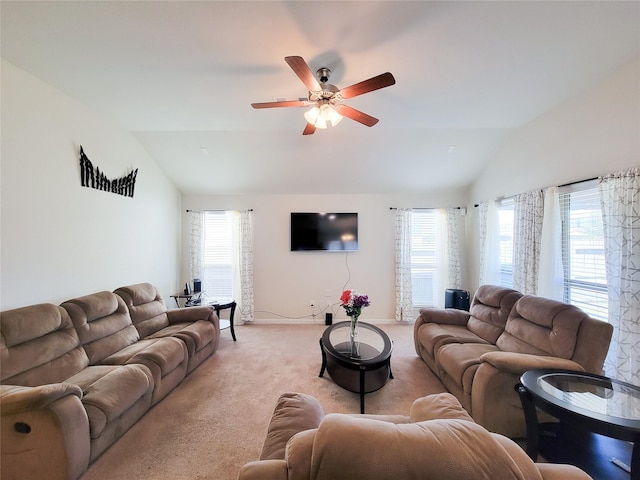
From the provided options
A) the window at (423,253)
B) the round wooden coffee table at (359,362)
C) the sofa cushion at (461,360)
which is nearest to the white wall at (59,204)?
the round wooden coffee table at (359,362)

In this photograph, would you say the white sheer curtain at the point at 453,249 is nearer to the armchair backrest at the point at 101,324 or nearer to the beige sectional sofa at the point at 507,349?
the beige sectional sofa at the point at 507,349

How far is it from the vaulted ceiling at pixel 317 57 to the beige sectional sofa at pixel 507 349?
2033 millimetres

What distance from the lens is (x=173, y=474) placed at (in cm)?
156

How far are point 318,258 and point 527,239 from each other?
305 cm

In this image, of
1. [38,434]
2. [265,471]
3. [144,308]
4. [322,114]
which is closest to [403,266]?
[322,114]

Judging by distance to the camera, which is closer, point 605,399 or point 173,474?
point 605,399

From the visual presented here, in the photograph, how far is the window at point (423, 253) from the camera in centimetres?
459

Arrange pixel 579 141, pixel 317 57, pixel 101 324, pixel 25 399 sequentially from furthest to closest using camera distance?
pixel 579 141, pixel 101 324, pixel 317 57, pixel 25 399

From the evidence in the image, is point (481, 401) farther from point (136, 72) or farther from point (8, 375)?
point (136, 72)

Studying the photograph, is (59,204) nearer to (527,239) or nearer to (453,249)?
(527,239)

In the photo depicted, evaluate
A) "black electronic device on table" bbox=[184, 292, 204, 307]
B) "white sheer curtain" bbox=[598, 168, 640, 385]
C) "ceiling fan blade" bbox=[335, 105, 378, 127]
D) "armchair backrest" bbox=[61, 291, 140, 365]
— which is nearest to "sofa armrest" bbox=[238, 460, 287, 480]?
"ceiling fan blade" bbox=[335, 105, 378, 127]

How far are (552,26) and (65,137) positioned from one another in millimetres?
4259

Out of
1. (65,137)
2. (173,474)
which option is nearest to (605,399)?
(173,474)

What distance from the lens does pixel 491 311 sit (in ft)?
8.84
